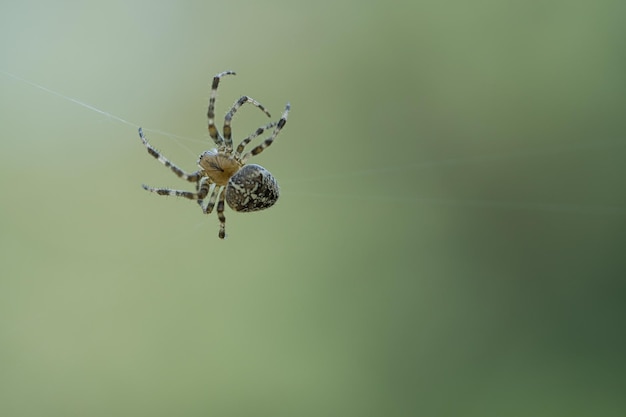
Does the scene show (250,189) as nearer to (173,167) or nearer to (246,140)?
(246,140)

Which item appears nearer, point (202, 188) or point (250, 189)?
point (250, 189)

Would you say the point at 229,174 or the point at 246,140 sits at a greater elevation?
the point at 246,140

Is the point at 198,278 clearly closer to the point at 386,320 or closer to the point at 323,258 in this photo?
the point at 323,258

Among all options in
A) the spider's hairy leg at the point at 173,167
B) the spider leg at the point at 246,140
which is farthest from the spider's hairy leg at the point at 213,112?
the spider's hairy leg at the point at 173,167

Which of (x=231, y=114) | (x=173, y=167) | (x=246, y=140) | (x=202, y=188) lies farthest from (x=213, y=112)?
(x=202, y=188)

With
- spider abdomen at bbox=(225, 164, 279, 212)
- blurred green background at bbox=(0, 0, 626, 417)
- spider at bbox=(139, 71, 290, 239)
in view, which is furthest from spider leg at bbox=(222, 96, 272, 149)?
blurred green background at bbox=(0, 0, 626, 417)

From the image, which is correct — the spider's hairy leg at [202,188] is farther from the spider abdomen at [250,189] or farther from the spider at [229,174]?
the spider abdomen at [250,189]

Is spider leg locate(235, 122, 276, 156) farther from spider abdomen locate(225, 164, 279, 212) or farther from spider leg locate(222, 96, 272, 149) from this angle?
spider abdomen locate(225, 164, 279, 212)
